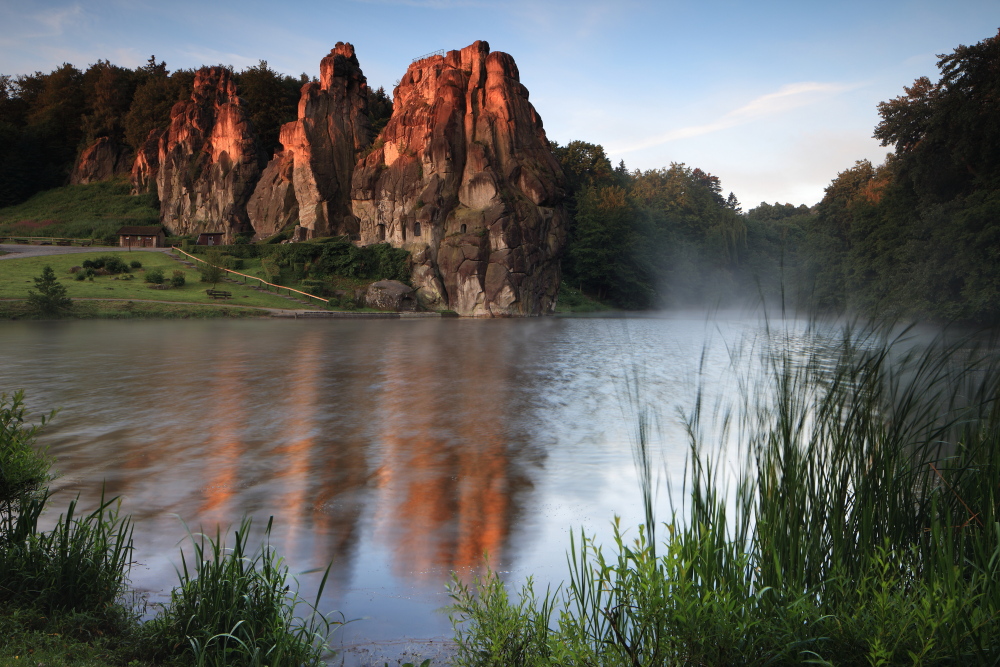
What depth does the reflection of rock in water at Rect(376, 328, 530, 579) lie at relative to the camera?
596 centimetres

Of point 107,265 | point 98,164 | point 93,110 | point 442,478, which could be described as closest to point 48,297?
point 107,265

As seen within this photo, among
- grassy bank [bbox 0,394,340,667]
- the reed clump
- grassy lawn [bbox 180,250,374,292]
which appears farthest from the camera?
grassy lawn [bbox 180,250,374,292]

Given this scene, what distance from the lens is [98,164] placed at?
3255 inches

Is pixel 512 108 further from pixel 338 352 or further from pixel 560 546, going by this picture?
pixel 560 546

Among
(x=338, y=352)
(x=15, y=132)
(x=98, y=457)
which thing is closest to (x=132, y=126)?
(x=15, y=132)

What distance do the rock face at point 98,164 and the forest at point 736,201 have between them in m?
2.45

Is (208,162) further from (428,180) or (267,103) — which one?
(428,180)

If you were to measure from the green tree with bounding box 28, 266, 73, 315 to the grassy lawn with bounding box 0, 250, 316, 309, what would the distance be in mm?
3195

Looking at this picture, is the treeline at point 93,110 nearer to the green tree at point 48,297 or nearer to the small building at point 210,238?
the small building at point 210,238

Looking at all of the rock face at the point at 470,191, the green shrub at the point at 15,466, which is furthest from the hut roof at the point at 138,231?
the green shrub at the point at 15,466

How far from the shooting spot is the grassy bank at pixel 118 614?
344 cm

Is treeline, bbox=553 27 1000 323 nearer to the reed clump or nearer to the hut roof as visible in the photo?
the reed clump

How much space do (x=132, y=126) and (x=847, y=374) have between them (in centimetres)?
9506

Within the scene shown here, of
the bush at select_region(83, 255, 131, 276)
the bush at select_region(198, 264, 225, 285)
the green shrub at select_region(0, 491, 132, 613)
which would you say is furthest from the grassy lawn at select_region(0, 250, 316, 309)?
the green shrub at select_region(0, 491, 132, 613)
